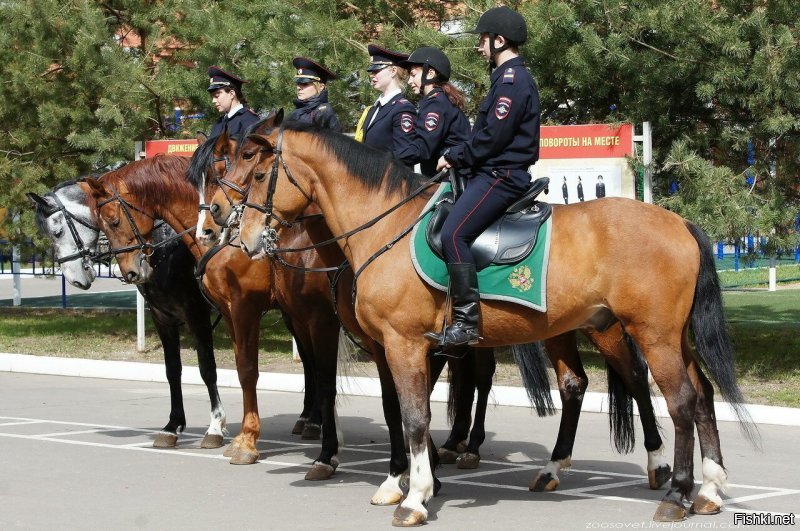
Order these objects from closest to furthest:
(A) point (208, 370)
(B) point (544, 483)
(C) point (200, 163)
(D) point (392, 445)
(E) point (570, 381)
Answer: (D) point (392, 445)
(B) point (544, 483)
(E) point (570, 381)
(C) point (200, 163)
(A) point (208, 370)

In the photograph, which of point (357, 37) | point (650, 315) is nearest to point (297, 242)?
point (650, 315)

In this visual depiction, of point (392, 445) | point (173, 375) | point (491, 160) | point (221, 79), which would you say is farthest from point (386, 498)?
point (221, 79)

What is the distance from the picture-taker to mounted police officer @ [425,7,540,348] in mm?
7121

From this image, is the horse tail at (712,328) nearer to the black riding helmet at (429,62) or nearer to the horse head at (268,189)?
the black riding helmet at (429,62)

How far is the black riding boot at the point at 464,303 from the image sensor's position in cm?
708

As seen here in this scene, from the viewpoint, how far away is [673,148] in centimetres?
1238

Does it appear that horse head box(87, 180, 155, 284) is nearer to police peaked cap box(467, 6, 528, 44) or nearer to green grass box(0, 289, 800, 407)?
green grass box(0, 289, 800, 407)

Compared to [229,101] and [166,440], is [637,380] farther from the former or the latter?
[229,101]

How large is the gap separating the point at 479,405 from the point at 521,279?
2489mm

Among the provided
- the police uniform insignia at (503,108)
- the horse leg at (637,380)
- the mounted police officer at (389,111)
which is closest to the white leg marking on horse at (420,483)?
the horse leg at (637,380)

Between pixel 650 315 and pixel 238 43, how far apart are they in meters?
9.23

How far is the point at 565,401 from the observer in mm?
→ 8391

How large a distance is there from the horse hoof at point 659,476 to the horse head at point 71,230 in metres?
4.97

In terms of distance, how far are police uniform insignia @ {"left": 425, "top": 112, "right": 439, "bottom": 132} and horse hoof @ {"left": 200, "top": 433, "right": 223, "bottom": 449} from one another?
11.4ft
